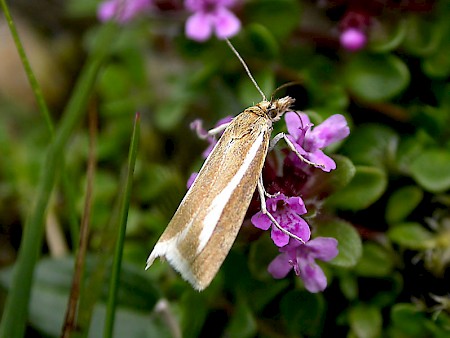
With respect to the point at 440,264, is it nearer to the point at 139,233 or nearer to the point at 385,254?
the point at 385,254

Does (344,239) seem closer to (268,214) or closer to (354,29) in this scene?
(268,214)

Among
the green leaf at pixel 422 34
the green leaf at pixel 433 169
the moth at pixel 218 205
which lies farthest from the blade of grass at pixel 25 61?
the green leaf at pixel 422 34

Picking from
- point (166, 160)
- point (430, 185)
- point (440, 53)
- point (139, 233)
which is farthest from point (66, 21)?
point (430, 185)

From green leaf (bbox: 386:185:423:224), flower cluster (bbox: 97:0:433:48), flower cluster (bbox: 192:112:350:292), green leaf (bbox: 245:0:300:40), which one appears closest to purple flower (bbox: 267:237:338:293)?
flower cluster (bbox: 192:112:350:292)

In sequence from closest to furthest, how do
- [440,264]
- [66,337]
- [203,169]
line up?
[203,169] → [66,337] → [440,264]

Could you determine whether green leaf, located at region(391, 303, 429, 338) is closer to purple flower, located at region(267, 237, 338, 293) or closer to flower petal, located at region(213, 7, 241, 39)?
purple flower, located at region(267, 237, 338, 293)

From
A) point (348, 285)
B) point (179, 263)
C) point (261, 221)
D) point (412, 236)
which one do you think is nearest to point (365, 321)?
point (348, 285)
